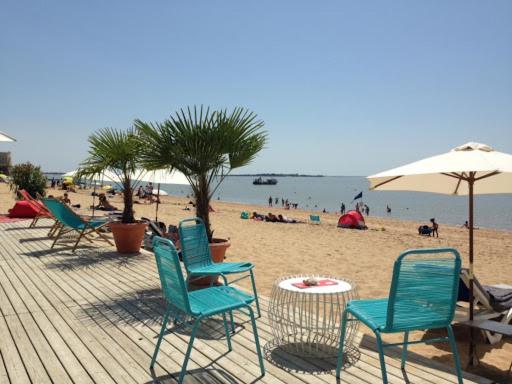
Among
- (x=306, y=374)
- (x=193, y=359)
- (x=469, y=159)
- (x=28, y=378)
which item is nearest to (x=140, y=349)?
(x=193, y=359)

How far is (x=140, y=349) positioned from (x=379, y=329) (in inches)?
75.0

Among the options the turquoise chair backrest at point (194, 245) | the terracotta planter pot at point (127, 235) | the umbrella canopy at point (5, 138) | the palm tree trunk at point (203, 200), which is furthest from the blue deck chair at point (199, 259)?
the umbrella canopy at point (5, 138)

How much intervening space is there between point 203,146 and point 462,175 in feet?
10.7

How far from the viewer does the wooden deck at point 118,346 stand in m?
2.76

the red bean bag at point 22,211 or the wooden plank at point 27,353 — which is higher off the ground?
the red bean bag at point 22,211

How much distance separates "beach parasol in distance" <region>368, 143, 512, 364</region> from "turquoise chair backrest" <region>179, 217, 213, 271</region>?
1.86 meters

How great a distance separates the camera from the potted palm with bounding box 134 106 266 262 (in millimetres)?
5520

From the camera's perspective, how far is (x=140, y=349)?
3.17 m

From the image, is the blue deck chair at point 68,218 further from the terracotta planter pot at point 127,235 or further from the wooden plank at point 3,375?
the wooden plank at point 3,375

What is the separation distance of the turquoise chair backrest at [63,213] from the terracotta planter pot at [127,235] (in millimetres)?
656

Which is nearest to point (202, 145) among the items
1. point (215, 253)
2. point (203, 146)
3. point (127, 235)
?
point (203, 146)

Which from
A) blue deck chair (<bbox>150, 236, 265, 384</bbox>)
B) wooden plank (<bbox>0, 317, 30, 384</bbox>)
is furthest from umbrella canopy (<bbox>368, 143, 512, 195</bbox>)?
wooden plank (<bbox>0, 317, 30, 384</bbox>)

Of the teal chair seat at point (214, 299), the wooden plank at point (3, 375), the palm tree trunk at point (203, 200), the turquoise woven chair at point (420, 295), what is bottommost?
the wooden plank at point (3, 375)

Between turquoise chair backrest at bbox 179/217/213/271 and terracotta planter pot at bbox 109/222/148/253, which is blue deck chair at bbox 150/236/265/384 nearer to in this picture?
turquoise chair backrest at bbox 179/217/213/271
